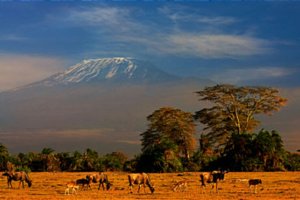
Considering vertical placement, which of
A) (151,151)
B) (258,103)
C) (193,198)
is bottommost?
(193,198)

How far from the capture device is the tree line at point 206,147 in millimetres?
55594

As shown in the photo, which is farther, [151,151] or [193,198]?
[151,151]

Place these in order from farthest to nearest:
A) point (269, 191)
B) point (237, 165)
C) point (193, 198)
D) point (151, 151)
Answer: point (151, 151)
point (237, 165)
point (269, 191)
point (193, 198)

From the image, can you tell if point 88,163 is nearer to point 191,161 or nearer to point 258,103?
point 191,161

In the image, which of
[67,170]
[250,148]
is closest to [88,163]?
[67,170]

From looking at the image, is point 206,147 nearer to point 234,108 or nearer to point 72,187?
point 234,108

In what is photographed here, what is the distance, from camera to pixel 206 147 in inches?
2739

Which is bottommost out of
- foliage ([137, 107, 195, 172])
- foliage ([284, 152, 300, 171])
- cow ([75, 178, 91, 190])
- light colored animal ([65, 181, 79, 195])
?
light colored animal ([65, 181, 79, 195])

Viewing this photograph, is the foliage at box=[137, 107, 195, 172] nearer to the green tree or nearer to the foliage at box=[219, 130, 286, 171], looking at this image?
the foliage at box=[219, 130, 286, 171]

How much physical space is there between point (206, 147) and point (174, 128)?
201 inches

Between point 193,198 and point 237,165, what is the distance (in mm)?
31743

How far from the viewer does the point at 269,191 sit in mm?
27891

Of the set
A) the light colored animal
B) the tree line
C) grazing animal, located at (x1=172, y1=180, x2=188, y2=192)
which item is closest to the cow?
the light colored animal

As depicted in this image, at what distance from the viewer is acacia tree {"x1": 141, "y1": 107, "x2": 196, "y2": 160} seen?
7056cm
